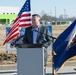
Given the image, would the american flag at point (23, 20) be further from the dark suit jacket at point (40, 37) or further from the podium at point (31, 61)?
the podium at point (31, 61)

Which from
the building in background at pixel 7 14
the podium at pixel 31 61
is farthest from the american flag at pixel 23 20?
the building in background at pixel 7 14

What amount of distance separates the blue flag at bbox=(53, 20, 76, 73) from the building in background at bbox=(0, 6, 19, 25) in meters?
112

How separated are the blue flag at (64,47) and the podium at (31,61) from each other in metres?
1.65

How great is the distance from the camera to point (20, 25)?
11.3 metres

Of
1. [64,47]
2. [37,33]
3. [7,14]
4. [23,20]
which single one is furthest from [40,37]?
[7,14]

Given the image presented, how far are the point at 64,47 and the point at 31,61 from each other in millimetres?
1935

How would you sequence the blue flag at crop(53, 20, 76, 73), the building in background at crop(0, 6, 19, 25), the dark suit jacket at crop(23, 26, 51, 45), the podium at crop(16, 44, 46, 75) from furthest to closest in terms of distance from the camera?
the building in background at crop(0, 6, 19, 25)
the blue flag at crop(53, 20, 76, 73)
the dark suit jacket at crop(23, 26, 51, 45)
the podium at crop(16, 44, 46, 75)

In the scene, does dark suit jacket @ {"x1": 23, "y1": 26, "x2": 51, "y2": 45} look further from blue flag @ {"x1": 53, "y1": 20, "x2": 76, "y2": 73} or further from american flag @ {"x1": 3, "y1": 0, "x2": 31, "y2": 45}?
american flag @ {"x1": 3, "y1": 0, "x2": 31, "y2": 45}

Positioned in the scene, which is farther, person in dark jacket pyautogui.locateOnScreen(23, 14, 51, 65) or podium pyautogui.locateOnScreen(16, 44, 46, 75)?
person in dark jacket pyautogui.locateOnScreen(23, 14, 51, 65)

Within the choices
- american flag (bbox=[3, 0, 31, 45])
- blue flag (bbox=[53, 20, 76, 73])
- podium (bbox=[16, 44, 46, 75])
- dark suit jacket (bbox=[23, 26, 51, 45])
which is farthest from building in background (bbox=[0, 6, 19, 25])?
podium (bbox=[16, 44, 46, 75])

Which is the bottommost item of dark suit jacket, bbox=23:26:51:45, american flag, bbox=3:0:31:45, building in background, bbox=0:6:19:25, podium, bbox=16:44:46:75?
podium, bbox=16:44:46:75

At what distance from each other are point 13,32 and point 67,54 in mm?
4154

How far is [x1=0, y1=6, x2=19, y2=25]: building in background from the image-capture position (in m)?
124

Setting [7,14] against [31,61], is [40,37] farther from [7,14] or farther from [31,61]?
[7,14]
